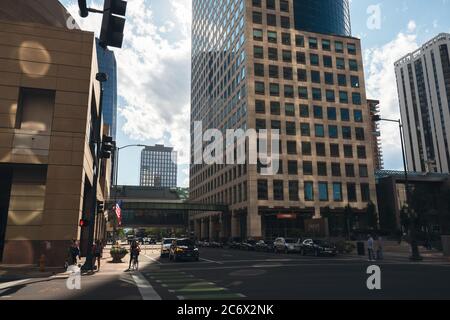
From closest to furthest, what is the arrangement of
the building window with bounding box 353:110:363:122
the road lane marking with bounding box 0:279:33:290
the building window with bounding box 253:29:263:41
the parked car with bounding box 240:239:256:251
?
the road lane marking with bounding box 0:279:33:290
the parked car with bounding box 240:239:256:251
the building window with bounding box 253:29:263:41
the building window with bounding box 353:110:363:122

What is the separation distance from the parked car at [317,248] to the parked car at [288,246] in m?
2.36

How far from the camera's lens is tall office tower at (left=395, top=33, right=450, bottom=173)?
149625 millimetres

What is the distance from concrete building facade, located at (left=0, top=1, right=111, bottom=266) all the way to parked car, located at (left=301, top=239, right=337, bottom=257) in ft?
68.1

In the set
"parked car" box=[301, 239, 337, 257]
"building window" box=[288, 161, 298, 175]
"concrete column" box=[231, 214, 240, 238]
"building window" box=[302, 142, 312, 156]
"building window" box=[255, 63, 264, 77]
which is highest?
"building window" box=[255, 63, 264, 77]

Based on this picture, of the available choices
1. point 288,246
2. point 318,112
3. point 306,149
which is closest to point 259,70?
point 318,112

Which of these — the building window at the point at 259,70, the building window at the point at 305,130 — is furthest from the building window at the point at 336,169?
the building window at the point at 259,70

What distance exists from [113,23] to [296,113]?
64.8m

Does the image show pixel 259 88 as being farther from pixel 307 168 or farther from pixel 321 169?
pixel 321 169

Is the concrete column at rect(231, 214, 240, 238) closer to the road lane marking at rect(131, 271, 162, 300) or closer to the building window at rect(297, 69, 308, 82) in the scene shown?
the building window at rect(297, 69, 308, 82)

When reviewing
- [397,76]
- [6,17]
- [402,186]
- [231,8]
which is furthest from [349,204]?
[397,76]

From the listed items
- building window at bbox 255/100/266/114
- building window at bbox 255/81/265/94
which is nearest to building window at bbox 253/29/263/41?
building window at bbox 255/81/265/94

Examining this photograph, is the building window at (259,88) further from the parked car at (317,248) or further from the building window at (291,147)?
the parked car at (317,248)

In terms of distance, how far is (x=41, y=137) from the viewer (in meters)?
25.2

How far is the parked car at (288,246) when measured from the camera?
38.3 m
